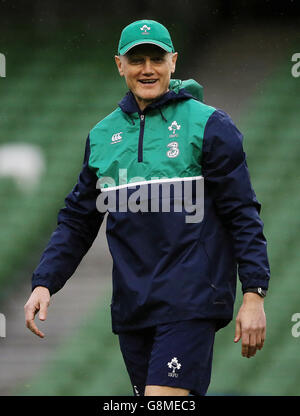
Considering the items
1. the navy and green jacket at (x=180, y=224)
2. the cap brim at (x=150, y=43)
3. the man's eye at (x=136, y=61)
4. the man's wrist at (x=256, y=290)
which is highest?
the cap brim at (x=150, y=43)

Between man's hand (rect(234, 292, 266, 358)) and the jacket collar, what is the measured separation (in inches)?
26.5

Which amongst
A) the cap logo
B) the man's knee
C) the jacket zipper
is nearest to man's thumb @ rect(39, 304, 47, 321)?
the man's knee

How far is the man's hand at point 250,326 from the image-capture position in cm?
282

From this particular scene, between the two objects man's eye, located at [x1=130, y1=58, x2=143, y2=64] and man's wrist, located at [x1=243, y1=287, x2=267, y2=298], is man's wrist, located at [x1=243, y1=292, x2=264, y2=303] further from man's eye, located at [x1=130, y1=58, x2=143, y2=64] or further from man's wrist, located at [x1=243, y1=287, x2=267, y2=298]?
man's eye, located at [x1=130, y1=58, x2=143, y2=64]

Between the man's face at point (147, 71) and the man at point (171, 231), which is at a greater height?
the man's face at point (147, 71)

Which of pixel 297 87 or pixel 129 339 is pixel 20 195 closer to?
pixel 297 87

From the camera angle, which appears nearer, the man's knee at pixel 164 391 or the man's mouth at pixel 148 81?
the man's knee at pixel 164 391

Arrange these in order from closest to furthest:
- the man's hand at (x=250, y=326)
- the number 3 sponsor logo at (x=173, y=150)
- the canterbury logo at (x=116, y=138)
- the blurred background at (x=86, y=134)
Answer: the man's hand at (x=250, y=326), the number 3 sponsor logo at (x=173, y=150), the canterbury logo at (x=116, y=138), the blurred background at (x=86, y=134)

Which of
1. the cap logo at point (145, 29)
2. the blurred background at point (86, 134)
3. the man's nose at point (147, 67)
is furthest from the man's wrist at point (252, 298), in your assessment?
the blurred background at point (86, 134)

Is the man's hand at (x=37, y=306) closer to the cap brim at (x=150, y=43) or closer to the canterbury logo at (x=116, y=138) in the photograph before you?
the canterbury logo at (x=116, y=138)

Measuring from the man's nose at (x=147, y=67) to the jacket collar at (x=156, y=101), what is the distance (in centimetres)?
9

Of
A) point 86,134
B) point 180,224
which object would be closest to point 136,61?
point 180,224

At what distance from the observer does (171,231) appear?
2900mm

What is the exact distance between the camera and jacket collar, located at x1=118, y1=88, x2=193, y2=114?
303 cm
